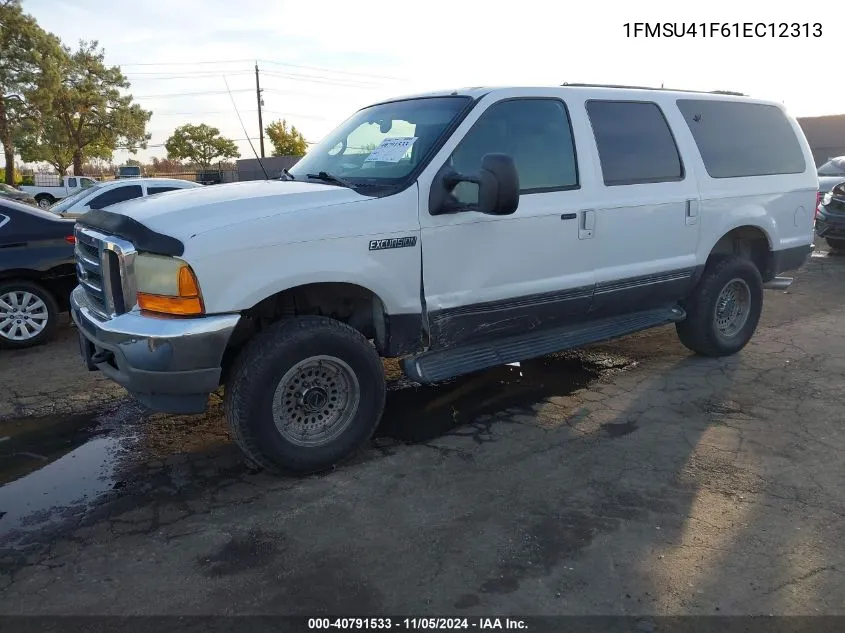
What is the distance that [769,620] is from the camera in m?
2.54

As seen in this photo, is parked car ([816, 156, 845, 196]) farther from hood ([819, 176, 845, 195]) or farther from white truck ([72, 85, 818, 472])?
white truck ([72, 85, 818, 472])

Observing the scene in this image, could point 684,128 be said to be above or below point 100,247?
above

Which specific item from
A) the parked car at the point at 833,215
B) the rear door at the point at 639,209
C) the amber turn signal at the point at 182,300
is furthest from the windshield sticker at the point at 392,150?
the parked car at the point at 833,215

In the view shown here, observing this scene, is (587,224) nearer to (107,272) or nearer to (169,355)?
(169,355)

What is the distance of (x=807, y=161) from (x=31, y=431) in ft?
21.8

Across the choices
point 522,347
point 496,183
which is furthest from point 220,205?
point 522,347

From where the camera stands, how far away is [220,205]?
3.54 meters

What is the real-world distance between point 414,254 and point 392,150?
754mm

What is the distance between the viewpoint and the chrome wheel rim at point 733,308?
5812 millimetres

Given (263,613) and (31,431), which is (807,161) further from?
(31,431)

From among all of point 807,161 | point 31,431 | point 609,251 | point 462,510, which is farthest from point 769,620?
point 807,161

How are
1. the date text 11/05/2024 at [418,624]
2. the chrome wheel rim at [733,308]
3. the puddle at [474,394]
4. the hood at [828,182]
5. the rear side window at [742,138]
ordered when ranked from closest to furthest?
the date text 11/05/2024 at [418,624] < the puddle at [474,394] < the rear side window at [742,138] < the chrome wheel rim at [733,308] < the hood at [828,182]

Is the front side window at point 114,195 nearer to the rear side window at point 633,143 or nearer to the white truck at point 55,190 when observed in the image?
the rear side window at point 633,143

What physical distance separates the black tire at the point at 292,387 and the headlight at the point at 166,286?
1.41 ft
